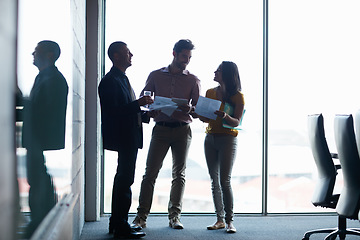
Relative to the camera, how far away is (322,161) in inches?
130

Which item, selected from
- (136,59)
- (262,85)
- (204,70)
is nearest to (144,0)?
(136,59)

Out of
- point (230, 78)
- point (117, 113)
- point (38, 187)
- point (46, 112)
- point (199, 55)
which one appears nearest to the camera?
point (38, 187)

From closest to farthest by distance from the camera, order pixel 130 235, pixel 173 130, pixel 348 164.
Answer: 1. pixel 348 164
2. pixel 130 235
3. pixel 173 130

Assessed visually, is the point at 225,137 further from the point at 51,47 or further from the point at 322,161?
the point at 51,47

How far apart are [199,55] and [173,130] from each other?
3.83ft

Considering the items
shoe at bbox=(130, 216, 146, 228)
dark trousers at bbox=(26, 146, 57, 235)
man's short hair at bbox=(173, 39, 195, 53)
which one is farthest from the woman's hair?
dark trousers at bbox=(26, 146, 57, 235)

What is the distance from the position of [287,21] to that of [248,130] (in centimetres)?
117

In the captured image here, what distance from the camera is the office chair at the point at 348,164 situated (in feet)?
9.25

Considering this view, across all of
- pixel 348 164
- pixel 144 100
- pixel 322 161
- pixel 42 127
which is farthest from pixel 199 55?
pixel 42 127

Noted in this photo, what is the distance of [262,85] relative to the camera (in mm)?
4949

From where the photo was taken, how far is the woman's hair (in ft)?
12.7

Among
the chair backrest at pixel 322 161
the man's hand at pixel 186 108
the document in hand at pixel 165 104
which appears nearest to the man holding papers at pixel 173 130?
the man's hand at pixel 186 108

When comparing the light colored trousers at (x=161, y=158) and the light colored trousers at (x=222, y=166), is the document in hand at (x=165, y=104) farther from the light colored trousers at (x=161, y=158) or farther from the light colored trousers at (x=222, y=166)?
the light colored trousers at (x=222, y=166)

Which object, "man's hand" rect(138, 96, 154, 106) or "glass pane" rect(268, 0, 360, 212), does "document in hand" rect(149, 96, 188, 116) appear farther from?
"glass pane" rect(268, 0, 360, 212)
